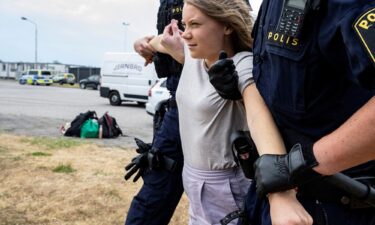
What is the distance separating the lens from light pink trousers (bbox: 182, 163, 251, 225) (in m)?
1.76

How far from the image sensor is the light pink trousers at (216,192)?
1.76 meters

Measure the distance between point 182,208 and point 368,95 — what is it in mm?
2973

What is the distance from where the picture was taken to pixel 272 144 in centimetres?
117

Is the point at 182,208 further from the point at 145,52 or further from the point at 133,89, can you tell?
the point at 133,89

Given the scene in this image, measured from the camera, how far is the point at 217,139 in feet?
5.56

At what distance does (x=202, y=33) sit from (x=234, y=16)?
136mm

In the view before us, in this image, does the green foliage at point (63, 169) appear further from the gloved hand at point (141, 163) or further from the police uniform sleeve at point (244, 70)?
the police uniform sleeve at point (244, 70)

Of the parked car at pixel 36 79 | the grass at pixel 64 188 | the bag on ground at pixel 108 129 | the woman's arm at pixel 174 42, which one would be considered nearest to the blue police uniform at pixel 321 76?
the woman's arm at pixel 174 42

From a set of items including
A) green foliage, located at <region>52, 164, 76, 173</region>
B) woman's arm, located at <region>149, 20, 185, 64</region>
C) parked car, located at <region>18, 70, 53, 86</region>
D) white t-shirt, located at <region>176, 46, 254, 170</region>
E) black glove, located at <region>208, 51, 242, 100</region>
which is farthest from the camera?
parked car, located at <region>18, 70, 53, 86</region>

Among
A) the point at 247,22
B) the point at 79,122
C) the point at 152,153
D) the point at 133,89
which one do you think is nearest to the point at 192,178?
the point at 152,153

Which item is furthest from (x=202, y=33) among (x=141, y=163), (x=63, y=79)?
(x=63, y=79)

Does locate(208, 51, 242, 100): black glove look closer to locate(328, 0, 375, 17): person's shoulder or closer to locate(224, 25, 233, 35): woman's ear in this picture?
locate(224, 25, 233, 35): woman's ear

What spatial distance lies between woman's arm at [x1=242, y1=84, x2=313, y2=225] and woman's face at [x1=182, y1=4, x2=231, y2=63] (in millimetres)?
339

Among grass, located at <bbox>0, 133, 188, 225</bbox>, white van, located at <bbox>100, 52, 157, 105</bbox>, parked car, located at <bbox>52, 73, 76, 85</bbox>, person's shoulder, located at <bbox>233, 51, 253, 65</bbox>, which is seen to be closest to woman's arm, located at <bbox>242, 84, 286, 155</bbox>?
person's shoulder, located at <bbox>233, 51, 253, 65</bbox>
